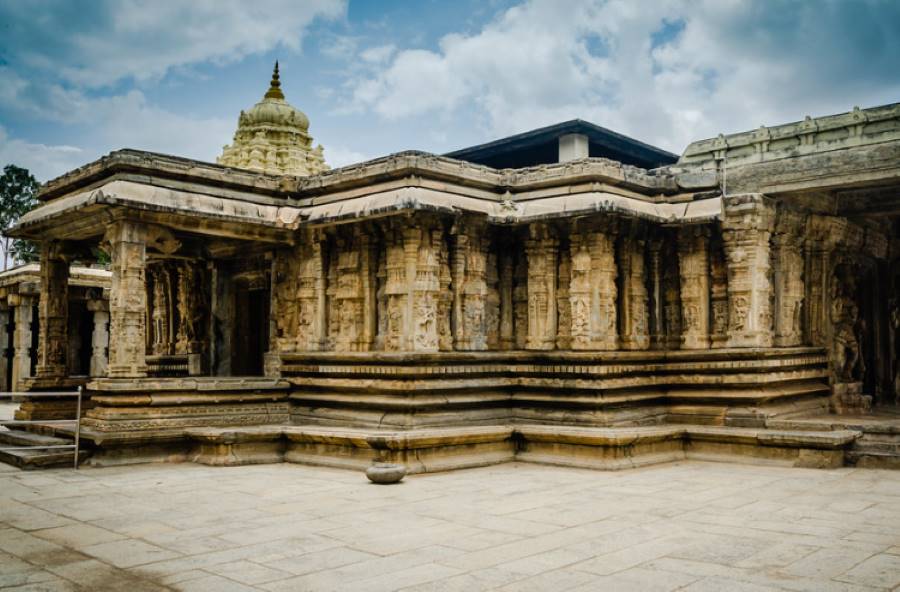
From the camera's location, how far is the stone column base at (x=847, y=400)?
13719 mm

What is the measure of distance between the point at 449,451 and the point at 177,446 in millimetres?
3978

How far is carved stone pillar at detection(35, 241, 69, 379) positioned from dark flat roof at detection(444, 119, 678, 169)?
10.4 m

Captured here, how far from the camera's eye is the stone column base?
13719mm

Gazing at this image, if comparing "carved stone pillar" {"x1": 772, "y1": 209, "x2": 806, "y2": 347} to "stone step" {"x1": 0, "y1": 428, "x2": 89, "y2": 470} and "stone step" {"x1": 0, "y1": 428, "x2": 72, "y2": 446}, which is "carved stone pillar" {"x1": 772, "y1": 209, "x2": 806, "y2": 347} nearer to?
"stone step" {"x1": 0, "y1": 428, "x2": 89, "y2": 470}

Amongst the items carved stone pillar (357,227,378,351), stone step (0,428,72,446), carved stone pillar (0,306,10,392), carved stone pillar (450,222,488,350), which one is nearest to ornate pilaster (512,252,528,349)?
carved stone pillar (450,222,488,350)

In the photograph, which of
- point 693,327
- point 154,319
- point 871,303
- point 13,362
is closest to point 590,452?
point 693,327

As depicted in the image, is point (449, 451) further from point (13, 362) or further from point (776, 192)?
point (13, 362)

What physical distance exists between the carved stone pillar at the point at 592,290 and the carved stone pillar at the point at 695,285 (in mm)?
1368

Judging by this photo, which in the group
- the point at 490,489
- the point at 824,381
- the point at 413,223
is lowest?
the point at 490,489

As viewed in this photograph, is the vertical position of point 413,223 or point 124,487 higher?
point 413,223

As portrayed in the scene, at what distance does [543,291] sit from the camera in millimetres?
12648

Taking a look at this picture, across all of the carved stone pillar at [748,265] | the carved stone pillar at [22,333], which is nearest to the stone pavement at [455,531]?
the carved stone pillar at [748,265]

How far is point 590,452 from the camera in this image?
10.9 meters

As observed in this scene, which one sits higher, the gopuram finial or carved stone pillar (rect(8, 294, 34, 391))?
the gopuram finial
